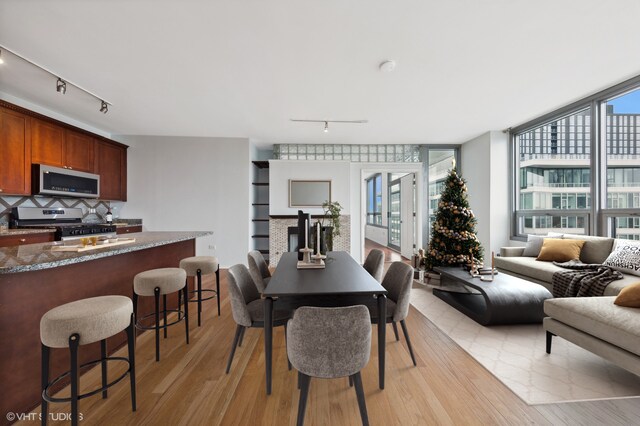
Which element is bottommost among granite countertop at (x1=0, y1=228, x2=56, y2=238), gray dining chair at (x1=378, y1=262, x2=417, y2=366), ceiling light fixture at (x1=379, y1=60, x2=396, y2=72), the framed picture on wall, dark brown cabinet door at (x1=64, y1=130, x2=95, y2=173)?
gray dining chair at (x1=378, y1=262, x2=417, y2=366)

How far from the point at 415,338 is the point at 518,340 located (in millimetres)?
890

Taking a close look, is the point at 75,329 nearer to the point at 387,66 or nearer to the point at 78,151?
the point at 387,66

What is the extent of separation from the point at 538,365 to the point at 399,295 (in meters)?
1.21

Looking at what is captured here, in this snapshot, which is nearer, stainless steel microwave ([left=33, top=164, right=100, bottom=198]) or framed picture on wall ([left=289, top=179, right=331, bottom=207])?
stainless steel microwave ([left=33, top=164, right=100, bottom=198])

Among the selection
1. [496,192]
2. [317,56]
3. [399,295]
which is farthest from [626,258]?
[317,56]

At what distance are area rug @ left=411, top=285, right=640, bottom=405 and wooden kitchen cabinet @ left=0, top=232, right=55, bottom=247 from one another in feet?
15.8

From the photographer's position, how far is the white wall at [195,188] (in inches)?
204

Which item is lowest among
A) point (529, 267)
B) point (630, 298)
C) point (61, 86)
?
point (529, 267)

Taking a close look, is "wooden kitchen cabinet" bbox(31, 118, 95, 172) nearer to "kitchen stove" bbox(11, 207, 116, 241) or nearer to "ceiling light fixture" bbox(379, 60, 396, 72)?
"kitchen stove" bbox(11, 207, 116, 241)

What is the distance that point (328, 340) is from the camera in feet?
3.92

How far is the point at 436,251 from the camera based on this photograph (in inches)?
162

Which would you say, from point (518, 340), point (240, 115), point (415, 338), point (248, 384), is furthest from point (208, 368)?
point (240, 115)

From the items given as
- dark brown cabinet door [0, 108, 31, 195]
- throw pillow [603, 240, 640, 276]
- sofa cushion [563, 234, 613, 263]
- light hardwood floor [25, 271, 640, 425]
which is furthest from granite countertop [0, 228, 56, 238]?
sofa cushion [563, 234, 613, 263]

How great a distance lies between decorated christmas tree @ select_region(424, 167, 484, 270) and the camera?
157 inches
